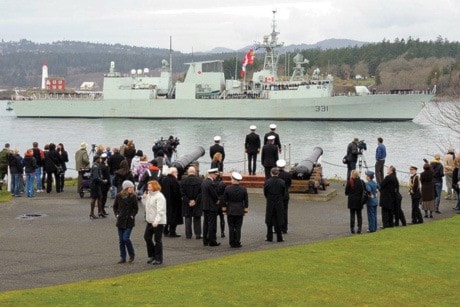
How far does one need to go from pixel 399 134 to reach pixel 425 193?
61.1 meters

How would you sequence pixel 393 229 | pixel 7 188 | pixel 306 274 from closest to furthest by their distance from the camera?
pixel 306 274 < pixel 393 229 < pixel 7 188

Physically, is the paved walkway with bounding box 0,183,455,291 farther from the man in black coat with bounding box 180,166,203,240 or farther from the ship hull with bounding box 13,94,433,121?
the ship hull with bounding box 13,94,433,121

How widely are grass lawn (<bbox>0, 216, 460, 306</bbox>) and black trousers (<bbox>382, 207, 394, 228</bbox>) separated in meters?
3.07

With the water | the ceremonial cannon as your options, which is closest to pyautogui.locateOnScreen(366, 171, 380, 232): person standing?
the ceremonial cannon

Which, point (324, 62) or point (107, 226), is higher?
point (324, 62)

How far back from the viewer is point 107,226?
1706 cm

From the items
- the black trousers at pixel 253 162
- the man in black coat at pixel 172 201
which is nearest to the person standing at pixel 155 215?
the man in black coat at pixel 172 201

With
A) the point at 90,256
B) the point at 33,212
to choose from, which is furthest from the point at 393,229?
the point at 33,212

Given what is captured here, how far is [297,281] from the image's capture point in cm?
1111

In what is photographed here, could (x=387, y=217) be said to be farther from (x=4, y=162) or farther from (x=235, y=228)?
(x=4, y=162)

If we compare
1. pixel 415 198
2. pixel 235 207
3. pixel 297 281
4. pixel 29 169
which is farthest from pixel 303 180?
pixel 297 281

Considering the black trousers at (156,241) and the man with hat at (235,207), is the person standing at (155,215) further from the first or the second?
the man with hat at (235,207)

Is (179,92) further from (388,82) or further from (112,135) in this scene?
(388,82)

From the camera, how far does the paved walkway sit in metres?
12.5
